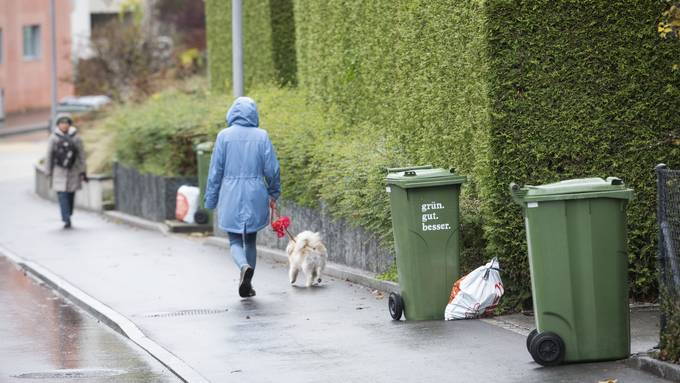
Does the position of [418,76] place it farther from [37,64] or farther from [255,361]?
[37,64]

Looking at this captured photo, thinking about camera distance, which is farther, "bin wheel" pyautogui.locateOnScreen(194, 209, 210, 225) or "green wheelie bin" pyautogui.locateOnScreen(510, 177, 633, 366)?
"bin wheel" pyautogui.locateOnScreen(194, 209, 210, 225)

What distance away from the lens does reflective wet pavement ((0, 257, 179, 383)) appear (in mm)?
9461

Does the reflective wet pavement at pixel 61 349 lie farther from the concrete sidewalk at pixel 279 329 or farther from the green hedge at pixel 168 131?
the green hedge at pixel 168 131

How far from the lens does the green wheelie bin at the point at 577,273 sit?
8875 mm

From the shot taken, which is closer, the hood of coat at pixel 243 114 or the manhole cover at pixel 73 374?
the manhole cover at pixel 73 374

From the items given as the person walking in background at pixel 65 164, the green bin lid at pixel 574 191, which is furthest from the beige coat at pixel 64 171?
the green bin lid at pixel 574 191

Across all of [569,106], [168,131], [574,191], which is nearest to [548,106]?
[569,106]

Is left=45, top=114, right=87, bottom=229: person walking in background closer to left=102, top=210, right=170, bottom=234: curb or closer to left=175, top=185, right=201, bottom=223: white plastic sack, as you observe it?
left=102, top=210, right=170, bottom=234: curb

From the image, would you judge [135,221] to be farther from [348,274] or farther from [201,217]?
[348,274]

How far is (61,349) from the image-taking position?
1066 centimetres

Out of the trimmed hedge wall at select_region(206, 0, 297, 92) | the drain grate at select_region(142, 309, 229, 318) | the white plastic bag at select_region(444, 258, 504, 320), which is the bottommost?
the drain grate at select_region(142, 309, 229, 318)

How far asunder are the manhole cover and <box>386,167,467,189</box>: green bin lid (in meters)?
2.66

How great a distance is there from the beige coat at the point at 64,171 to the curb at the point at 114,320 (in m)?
4.50

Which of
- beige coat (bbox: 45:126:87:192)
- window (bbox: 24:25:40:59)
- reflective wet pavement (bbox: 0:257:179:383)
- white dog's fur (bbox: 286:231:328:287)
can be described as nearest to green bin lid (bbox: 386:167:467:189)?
reflective wet pavement (bbox: 0:257:179:383)
